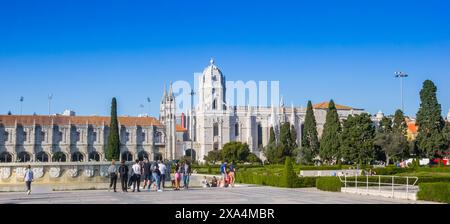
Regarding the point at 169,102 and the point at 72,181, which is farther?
the point at 169,102

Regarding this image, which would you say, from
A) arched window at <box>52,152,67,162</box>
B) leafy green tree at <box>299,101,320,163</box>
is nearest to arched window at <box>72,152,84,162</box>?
arched window at <box>52,152,67,162</box>

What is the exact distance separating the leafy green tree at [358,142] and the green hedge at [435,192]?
31.4 meters

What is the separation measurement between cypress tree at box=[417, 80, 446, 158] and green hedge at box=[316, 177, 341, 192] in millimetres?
28278

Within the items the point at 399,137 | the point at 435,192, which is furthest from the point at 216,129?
the point at 435,192

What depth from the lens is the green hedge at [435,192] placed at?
48.7 ft

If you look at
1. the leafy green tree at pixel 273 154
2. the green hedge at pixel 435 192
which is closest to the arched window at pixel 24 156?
the leafy green tree at pixel 273 154

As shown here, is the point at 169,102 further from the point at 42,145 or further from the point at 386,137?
the point at 386,137

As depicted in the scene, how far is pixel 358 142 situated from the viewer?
4672cm

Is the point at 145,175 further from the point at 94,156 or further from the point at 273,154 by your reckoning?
the point at 94,156

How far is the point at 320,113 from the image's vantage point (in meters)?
98.5

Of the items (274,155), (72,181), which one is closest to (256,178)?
(72,181)

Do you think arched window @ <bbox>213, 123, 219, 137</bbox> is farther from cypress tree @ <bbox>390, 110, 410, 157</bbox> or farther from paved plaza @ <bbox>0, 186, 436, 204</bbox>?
paved plaza @ <bbox>0, 186, 436, 204</bbox>

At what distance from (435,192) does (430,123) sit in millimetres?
33617
